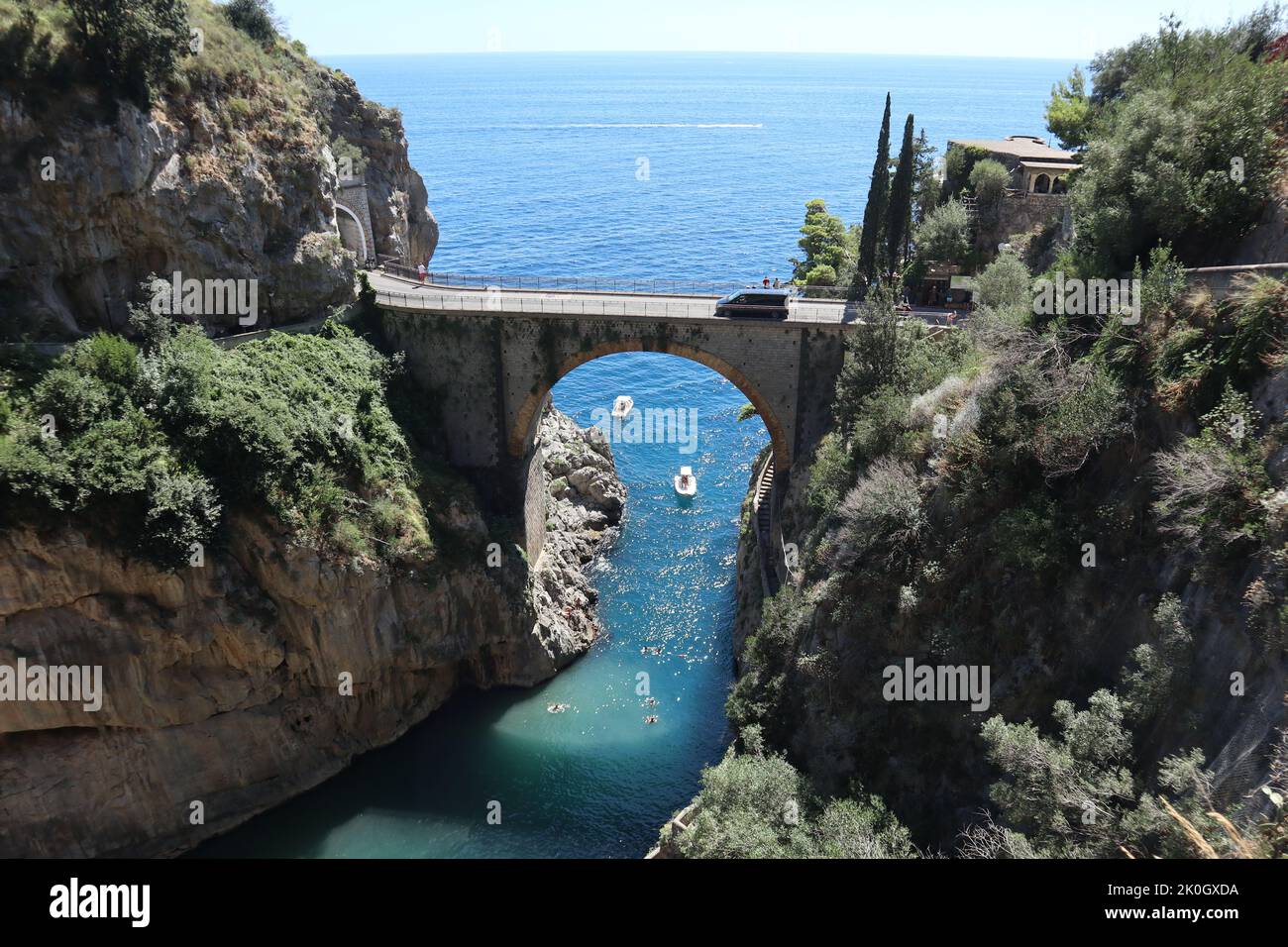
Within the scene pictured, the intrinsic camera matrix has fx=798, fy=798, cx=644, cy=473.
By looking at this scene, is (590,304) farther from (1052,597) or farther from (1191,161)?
(1052,597)

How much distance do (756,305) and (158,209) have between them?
23.2m

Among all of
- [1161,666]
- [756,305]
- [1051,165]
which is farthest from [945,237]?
[1161,666]

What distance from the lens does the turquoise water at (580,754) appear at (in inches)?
1114

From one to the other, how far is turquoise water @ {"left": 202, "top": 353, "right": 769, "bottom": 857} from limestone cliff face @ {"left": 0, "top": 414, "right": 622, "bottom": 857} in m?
1.66

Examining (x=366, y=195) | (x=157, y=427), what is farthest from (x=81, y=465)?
(x=366, y=195)

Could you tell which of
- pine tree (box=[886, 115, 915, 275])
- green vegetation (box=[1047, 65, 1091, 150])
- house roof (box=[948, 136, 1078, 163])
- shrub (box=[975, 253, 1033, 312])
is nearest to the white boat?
pine tree (box=[886, 115, 915, 275])

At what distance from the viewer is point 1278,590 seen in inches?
572

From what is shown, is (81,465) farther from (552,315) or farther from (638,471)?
(638,471)

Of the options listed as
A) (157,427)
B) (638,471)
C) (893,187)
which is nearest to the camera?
(157,427)

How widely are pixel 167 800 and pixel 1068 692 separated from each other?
2854cm

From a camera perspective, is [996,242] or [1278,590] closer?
Result: [1278,590]

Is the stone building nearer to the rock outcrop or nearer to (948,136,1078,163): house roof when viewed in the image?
(948,136,1078,163): house roof

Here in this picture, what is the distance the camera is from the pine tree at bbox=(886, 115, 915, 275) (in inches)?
1544

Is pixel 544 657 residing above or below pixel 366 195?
below
